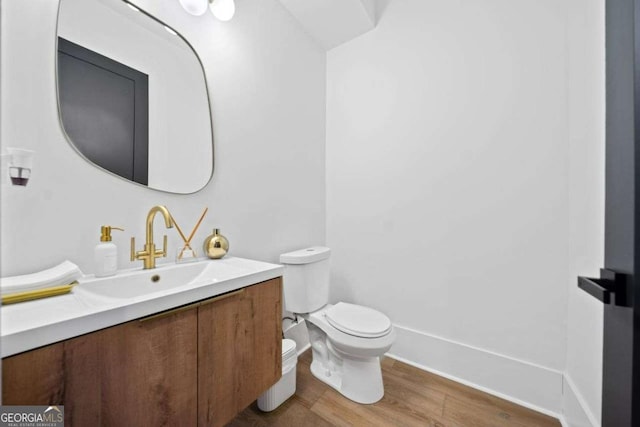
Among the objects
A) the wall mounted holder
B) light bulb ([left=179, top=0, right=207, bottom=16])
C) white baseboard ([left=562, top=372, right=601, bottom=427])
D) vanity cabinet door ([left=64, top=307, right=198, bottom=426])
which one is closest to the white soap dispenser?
the wall mounted holder

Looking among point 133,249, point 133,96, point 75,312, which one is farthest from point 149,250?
point 133,96

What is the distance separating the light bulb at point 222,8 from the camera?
120 centimetres

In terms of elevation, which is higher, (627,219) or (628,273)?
(627,219)

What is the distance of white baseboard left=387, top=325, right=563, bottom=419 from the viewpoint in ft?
4.08

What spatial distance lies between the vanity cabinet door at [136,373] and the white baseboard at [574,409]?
150 cm

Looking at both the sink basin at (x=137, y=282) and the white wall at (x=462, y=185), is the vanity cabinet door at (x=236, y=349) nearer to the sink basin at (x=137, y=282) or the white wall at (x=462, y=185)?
the sink basin at (x=137, y=282)

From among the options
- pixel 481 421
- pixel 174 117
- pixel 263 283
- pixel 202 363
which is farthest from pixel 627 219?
pixel 174 117

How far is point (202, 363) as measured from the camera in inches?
30.2

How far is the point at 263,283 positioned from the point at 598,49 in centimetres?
157

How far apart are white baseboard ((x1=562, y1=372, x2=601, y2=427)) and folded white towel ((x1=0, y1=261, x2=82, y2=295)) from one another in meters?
1.91

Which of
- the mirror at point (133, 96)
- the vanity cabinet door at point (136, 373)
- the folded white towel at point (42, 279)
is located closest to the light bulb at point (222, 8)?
the mirror at point (133, 96)

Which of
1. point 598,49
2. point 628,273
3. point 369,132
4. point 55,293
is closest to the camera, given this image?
point 628,273

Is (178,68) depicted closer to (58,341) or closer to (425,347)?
(58,341)

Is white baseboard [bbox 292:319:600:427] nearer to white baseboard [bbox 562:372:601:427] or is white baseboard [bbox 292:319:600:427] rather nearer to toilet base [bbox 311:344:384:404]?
white baseboard [bbox 562:372:601:427]
